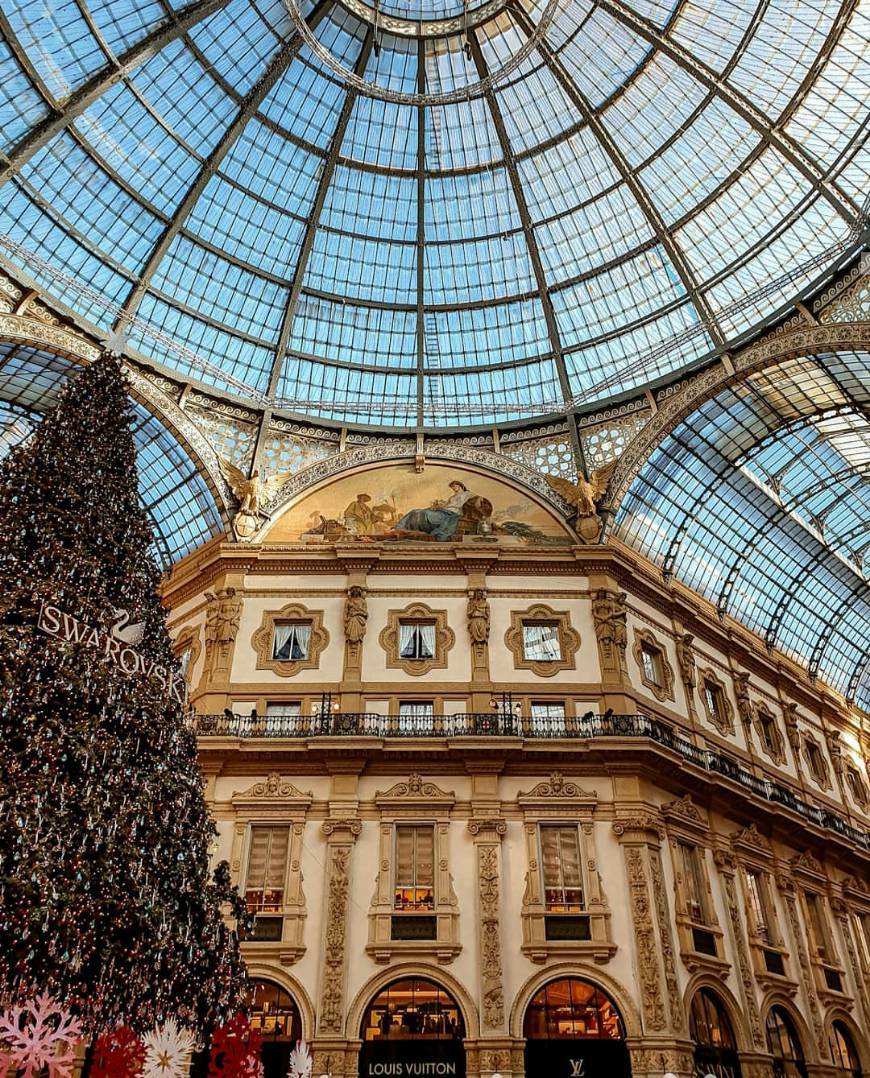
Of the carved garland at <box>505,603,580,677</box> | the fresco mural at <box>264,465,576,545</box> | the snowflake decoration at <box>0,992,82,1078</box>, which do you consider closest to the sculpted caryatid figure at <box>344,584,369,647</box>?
the fresco mural at <box>264,465,576,545</box>

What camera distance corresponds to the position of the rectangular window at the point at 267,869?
26.4 meters

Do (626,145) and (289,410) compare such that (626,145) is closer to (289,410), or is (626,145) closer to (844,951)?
(289,410)

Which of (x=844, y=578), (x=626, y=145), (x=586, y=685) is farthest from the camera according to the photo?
(x=844, y=578)

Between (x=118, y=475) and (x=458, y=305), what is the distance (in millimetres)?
26305

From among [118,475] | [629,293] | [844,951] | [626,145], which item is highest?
[626,145]

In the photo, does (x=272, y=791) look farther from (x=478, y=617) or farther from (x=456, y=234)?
(x=456, y=234)

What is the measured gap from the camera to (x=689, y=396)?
34688 millimetres

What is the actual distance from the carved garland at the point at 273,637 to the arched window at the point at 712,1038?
16.5 metres

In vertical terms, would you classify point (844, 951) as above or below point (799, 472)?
below

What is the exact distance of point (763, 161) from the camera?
32.2 metres

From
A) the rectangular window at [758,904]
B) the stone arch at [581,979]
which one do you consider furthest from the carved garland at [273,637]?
the rectangular window at [758,904]

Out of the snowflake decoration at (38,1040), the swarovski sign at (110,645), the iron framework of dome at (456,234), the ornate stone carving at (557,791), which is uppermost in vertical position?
the iron framework of dome at (456,234)

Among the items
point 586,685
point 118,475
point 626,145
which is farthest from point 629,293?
point 118,475

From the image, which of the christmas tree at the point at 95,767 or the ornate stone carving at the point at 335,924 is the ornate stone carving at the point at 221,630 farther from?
the christmas tree at the point at 95,767
